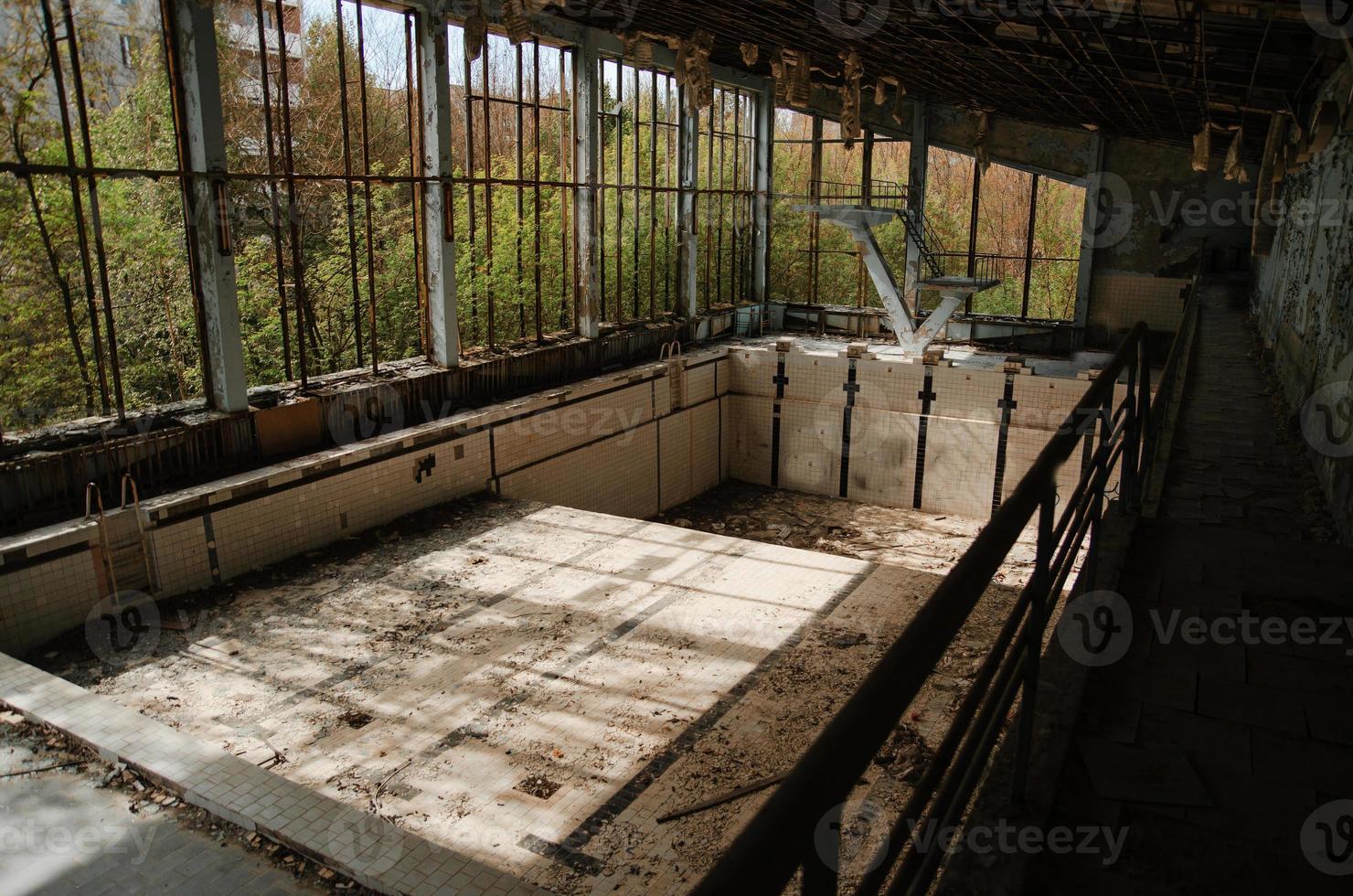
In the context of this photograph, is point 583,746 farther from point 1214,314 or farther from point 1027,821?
point 1214,314

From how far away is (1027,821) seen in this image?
71.4 inches

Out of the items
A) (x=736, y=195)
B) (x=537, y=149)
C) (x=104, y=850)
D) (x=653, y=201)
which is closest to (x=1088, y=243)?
(x=736, y=195)

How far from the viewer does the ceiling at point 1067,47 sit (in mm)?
5297

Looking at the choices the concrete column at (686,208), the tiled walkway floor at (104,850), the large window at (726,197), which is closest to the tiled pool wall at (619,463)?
the concrete column at (686,208)

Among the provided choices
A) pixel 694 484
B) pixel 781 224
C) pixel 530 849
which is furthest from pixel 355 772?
pixel 781 224

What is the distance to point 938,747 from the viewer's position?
4.64 ft

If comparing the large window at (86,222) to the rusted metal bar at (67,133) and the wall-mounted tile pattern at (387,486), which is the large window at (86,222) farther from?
the wall-mounted tile pattern at (387,486)

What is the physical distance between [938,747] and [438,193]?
7.84 metres

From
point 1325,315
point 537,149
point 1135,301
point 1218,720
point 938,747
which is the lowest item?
point 1218,720

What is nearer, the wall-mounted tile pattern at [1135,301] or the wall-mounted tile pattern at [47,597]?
the wall-mounted tile pattern at [47,597]

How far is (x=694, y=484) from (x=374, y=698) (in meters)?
7.84

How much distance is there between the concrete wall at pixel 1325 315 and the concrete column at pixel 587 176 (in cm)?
668

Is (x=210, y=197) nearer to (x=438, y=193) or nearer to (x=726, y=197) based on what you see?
(x=438, y=193)

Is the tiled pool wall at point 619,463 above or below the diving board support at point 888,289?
below
